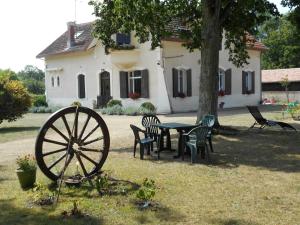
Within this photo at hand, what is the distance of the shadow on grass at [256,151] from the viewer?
30.2 feet

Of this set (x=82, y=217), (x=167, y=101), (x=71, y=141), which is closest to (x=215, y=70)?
(x=71, y=141)

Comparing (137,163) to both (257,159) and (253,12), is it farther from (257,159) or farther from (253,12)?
(253,12)

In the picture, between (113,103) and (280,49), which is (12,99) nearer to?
(113,103)

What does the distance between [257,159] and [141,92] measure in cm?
1666

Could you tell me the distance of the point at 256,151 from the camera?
425 inches

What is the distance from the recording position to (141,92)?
25984 millimetres

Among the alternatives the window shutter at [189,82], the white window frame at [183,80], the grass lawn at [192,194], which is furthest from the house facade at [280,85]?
the grass lawn at [192,194]

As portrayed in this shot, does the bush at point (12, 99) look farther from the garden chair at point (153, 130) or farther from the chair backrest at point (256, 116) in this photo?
the chair backrest at point (256, 116)

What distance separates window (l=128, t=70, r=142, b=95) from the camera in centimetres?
2629

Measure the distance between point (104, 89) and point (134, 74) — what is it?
3.19 meters

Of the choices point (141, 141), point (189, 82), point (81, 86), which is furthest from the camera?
point (81, 86)

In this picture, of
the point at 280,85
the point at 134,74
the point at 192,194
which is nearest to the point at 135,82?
the point at 134,74

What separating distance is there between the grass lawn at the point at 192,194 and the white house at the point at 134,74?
12974mm

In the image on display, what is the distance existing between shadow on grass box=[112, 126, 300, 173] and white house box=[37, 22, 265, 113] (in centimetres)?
878
